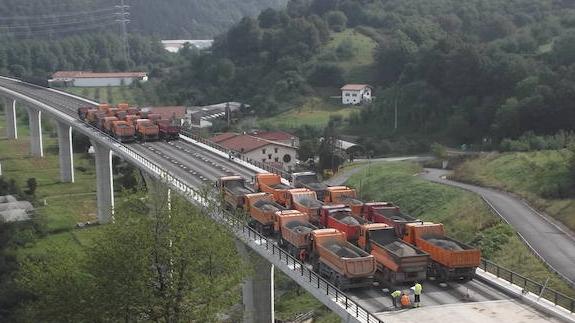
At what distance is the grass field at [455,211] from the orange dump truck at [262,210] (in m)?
13.8

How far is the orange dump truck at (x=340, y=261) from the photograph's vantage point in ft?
89.8

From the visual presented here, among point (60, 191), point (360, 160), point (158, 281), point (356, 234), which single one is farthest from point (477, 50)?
point (158, 281)

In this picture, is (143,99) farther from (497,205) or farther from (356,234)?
(356,234)

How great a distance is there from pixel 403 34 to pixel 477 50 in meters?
31.0

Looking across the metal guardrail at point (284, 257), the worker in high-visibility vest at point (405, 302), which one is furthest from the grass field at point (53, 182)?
the worker in high-visibility vest at point (405, 302)

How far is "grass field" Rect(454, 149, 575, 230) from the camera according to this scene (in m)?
48.5

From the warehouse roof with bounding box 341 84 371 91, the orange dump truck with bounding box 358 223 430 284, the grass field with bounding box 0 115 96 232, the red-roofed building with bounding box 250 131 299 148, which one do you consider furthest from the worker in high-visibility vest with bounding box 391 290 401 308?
the warehouse roof with bounding box 341 84 371 91

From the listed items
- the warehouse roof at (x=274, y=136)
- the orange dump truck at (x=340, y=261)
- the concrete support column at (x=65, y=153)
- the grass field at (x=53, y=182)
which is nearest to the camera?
the orange dump truck at (x=340, y=261)

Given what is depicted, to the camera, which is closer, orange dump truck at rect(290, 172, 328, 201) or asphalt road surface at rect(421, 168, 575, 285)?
asphalt road surface at rect(421, 168, 575, 285)

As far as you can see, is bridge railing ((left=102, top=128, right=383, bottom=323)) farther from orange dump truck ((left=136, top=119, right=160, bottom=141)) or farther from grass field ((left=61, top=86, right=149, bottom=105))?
grass field ((left=61, top=86, right=149, bottom=105))

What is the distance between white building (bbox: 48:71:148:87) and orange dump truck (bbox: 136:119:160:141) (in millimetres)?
84600

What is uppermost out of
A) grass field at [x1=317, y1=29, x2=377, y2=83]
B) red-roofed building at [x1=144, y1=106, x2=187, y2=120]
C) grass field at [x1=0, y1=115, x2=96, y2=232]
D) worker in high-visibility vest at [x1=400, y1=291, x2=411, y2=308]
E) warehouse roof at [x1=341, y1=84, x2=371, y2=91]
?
grass field at [x1=317, y1=29, x2=377, y2=83]

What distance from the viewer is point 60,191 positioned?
77.6 m

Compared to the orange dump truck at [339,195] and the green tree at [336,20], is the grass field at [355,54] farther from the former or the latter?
the orange dump truck at [339,195]
